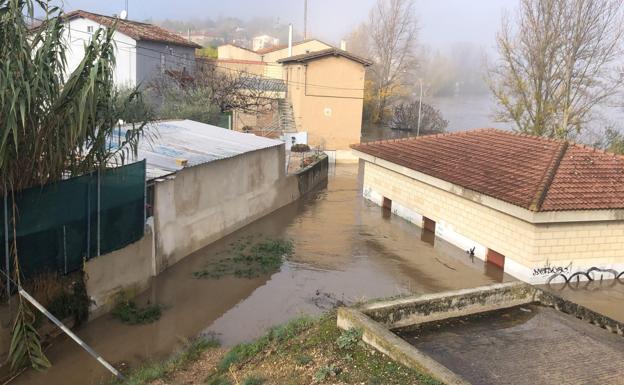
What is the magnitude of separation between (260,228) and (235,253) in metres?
3.23

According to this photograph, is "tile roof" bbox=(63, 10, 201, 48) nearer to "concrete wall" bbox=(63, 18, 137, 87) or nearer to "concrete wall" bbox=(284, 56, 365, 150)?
"concrete wall" bbox=(63, 18, 137, 87)

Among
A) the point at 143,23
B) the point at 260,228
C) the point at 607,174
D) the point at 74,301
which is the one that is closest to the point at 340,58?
the point at 143,23

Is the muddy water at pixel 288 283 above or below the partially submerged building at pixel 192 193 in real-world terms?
below

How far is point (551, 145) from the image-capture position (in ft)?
60.6

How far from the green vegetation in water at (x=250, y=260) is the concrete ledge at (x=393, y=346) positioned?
764cm

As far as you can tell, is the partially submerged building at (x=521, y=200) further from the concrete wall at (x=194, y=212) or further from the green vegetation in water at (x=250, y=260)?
the green vegetation in water at (x=250, y=260)

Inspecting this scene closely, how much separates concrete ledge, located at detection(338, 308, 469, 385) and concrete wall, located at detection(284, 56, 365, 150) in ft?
102

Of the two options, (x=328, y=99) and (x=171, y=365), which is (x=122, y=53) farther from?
(x=171, y=365)

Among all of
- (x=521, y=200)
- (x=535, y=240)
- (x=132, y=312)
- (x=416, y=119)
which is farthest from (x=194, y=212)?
(x=416, y=119)

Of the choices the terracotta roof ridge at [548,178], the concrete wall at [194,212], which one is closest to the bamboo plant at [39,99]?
the concrete wall at [194,212]

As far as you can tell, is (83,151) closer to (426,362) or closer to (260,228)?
(426,362)

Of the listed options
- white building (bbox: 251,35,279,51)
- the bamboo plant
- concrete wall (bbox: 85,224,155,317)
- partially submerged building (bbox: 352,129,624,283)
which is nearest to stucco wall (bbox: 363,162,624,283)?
partially submerged building (bbox: 352,129,624,283)

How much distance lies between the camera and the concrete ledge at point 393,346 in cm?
585

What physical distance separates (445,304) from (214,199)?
9.91 m
